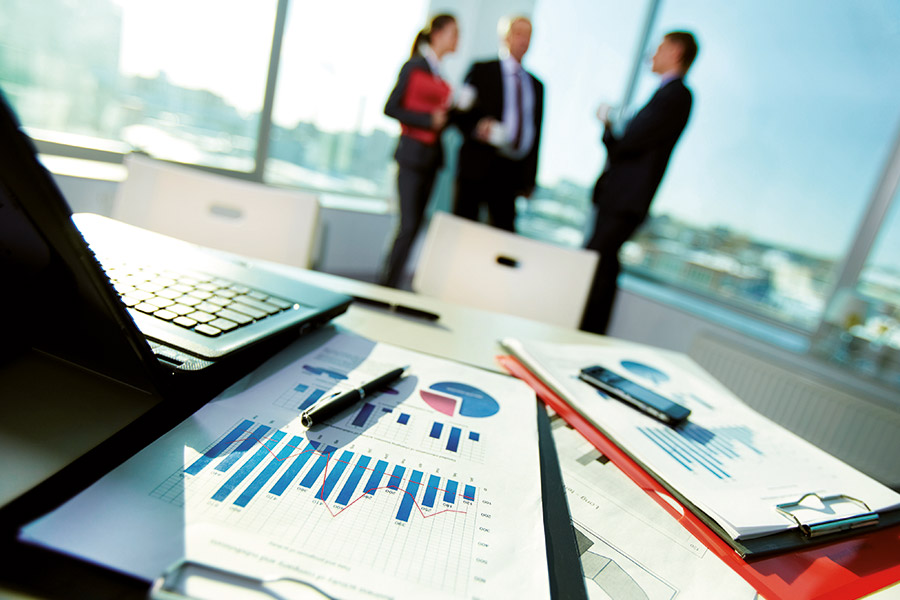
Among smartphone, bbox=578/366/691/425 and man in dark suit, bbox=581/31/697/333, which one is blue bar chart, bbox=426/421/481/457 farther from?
man in dark suit, bbox=581/31/697/333

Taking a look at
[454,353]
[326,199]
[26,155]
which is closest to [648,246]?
[326,199]

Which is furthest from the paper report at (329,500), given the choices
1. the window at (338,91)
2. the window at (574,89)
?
the window at (574,89)

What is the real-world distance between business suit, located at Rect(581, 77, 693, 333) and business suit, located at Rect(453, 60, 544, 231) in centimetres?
51

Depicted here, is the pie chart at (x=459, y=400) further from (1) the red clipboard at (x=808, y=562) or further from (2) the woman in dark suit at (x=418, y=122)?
(2) the woman in dark suit at (x=418, y=122)

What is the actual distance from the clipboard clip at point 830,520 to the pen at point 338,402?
41 centimetres

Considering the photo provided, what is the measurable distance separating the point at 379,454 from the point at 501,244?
1.05 meters

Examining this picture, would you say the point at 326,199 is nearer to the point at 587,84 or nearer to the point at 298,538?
the point at 587,84

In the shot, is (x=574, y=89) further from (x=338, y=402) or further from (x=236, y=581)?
(x=236, y=581)

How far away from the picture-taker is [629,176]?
2.53 m

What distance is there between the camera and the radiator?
2189 mm

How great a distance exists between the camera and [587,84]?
3.63m

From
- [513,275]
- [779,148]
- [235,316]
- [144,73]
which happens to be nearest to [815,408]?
[779,148]

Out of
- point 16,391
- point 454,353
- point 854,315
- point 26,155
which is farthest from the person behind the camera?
point 854,315

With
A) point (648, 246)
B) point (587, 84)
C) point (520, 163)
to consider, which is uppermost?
point (587, 84)
